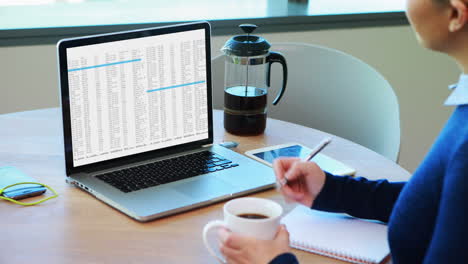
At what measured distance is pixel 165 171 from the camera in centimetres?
135

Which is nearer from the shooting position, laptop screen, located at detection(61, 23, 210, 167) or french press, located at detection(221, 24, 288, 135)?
laptop screen, located at detection(61, 23, 210, 167)

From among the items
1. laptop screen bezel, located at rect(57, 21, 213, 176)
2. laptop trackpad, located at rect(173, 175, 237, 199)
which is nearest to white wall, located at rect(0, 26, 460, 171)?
laptop screen bezel, located at rect(57, 21, 213, 176)

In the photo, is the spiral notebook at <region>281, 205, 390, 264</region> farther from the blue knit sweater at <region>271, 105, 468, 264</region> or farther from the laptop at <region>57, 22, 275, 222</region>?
the laptop at <region>57, 22, 275, 222</region>

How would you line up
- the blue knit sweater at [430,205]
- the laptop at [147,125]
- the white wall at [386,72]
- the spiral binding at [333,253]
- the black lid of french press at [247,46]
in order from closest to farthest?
the blue knit sweater at [430,205], the spiral binding at [333,253], the laptop at [147,125], the black lid of french press at [247,46], the white wall at [386,72]

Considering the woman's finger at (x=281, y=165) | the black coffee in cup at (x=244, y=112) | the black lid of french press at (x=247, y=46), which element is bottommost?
the black coffee in cup at (x=244, y=112)

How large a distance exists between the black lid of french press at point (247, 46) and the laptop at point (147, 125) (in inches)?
5.0

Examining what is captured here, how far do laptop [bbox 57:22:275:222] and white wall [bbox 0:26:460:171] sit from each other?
1.10 m

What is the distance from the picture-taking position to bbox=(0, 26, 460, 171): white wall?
242cm

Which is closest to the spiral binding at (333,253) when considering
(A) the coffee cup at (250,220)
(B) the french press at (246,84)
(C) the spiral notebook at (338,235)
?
(C) the spiral notebook at (338,235)

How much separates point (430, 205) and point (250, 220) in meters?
0.26

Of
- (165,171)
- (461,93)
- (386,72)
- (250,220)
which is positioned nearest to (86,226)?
(165,171)

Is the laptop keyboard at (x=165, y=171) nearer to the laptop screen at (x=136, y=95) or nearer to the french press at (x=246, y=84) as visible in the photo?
the laptop screen at (x=136, y=95)

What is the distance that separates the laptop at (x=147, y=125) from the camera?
1.27m

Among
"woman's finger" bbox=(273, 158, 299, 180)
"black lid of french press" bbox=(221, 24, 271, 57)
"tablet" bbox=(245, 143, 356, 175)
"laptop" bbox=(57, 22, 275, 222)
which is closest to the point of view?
"woman's finger" bbox=(273, 158, 299, 180)
